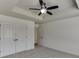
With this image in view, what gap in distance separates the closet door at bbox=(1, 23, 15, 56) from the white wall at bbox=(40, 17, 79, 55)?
304 cm

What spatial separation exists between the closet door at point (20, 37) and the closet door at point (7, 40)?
322 mm

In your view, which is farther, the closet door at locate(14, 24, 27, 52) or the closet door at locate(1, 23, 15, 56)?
the closet door at locate(14, 24, 27, 52)

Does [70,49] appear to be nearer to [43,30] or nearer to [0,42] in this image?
[43,30]

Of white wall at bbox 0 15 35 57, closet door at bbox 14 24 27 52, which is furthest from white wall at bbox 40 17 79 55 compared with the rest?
closet door at bbox 14 24 27 52

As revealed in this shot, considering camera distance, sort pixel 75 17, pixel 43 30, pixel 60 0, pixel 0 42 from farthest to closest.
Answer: pixel 43 30, pixel 75 17, pixel 0 42, pixel 60 0

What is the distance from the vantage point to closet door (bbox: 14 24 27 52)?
4.97m

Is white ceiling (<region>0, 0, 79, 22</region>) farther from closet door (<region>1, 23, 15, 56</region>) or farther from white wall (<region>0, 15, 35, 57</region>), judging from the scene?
closet door (<region>1, 23, 15, 56</region>)

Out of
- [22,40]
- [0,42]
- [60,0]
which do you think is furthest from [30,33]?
[60,0]

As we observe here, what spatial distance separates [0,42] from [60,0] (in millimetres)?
3804

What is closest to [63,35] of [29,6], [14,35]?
[29,6]

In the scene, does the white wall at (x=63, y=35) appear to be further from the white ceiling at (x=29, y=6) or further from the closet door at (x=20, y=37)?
the closet door at (x=20, y=37)

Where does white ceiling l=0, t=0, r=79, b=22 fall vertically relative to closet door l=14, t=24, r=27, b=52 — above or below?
above

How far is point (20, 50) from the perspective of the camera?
5145 mm

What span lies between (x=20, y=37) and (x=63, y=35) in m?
3.00
